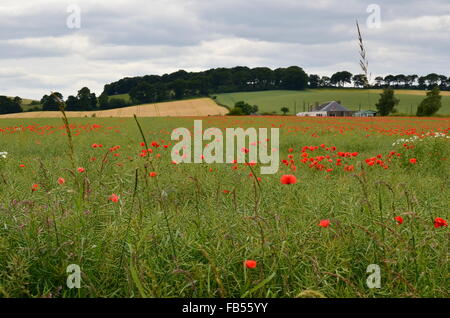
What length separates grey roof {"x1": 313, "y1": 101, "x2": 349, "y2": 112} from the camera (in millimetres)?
60519

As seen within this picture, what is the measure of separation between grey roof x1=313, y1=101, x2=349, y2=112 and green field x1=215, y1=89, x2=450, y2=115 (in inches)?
52.3

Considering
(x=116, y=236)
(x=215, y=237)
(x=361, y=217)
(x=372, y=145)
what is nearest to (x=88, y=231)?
(x=116, y=236)

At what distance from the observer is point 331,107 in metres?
61.3

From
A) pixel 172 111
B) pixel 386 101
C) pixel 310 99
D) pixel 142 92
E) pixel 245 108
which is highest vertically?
pixel 310 99

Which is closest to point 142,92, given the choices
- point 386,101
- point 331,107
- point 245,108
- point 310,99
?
point 245,108

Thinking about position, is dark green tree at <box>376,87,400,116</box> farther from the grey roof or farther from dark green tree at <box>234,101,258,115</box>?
the grey roof

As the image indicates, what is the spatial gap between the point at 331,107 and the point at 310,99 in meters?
8.97

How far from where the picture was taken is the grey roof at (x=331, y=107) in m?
60.5

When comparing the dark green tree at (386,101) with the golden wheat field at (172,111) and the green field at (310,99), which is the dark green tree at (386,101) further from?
the green field at (310,99)

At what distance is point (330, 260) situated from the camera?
239 cm

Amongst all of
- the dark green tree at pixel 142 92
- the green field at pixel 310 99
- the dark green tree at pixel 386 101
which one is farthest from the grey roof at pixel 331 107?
the dark green tree at pixel 386 101

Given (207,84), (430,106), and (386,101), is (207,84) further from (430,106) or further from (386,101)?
(386,101)

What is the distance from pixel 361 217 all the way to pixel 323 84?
8310 centimetres

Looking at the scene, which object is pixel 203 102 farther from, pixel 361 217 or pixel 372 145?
pixel 361 217
